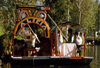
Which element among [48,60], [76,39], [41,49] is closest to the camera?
[48,60]

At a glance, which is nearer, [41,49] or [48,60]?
[48,60]

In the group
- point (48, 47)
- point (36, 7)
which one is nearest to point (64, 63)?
point (48, 47)

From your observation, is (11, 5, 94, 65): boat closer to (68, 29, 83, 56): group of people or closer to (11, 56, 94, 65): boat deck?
(11, 56, 94, 65): boat deck

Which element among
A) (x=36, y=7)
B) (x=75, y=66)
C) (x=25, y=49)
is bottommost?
(x=75, y=66)

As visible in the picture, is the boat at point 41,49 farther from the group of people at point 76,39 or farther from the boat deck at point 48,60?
the group of people at point 76,39

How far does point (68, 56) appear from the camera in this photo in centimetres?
1708

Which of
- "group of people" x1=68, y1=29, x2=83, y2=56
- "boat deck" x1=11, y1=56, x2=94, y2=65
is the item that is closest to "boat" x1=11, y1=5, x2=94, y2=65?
"boat deck" x1=11, y1=56, x2=94, y2=65

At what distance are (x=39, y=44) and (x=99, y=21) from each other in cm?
7559

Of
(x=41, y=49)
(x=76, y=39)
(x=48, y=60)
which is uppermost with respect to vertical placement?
(x=76, y=39)

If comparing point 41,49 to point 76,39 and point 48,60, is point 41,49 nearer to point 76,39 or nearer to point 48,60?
point 48,60

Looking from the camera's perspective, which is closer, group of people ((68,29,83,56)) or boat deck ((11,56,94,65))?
boat deck ((11,56,94,65))

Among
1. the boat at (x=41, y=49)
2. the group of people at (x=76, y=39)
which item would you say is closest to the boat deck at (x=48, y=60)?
the boat at (x=41, y=49)

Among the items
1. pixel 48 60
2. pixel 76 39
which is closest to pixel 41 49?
pixel 48 60

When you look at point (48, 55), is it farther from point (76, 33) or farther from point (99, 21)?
point (99, 21)
